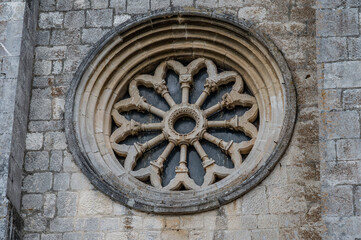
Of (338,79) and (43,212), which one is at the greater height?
(338,79)

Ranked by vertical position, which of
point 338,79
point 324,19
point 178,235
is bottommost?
point 178,235

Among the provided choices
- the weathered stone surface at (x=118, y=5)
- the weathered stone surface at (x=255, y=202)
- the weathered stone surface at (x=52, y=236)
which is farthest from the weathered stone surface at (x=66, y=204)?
the weathered stone surface at (x=118, y=5)

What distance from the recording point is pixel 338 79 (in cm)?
1028

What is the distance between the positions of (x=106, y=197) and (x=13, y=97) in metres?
1.56

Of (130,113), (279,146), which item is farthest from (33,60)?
(279,146)

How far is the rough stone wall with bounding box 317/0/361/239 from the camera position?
960 centimetres

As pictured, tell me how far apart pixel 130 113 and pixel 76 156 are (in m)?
1.10

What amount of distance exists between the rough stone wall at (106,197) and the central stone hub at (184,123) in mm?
1144

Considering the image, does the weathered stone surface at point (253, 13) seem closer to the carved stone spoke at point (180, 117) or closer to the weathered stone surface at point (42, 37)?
the carved stone spoke at point (180, 117)

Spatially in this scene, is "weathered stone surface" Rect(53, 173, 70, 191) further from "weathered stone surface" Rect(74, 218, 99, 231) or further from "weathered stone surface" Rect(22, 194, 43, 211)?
"weathered stone surface" Rect(74, 218, 99, 231)

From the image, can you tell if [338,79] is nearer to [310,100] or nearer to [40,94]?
[310,100]

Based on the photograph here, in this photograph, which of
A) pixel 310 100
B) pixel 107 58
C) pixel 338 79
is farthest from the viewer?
pixel 107 58

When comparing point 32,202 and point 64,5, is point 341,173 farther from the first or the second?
point 64,5

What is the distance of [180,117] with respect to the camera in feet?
38.5
